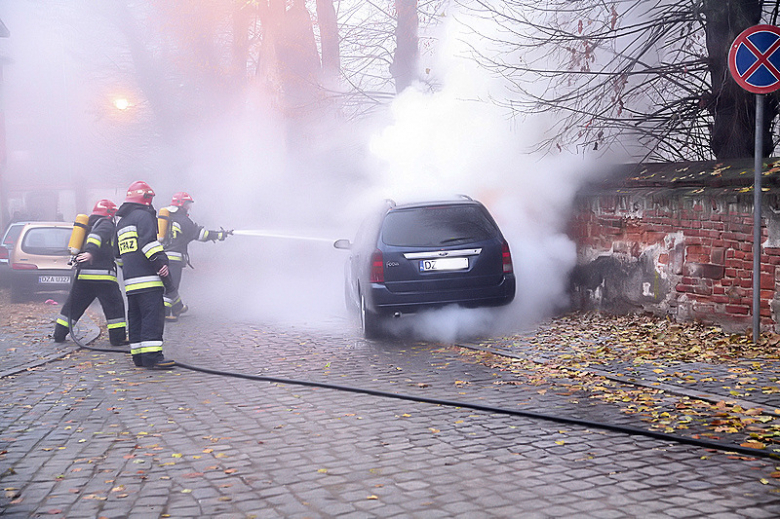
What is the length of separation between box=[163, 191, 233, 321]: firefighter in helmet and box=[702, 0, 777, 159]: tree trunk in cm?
794

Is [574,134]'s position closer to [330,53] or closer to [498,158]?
[498,158]

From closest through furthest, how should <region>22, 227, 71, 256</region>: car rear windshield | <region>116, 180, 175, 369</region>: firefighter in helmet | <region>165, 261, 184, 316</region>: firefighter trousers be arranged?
<region>116, 180, 175, 369</region>: firefighter in helmet, <region>165, 261, 184, 316</region>: firefighter trousers, <region>22, 227, 71, 256</region>: car rear windshield

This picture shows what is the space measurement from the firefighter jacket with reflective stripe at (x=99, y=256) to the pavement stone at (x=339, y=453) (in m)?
2.05

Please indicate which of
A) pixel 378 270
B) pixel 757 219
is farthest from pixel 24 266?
A: pixel 757 219

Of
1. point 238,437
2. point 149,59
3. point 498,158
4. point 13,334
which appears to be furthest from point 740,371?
point 149,59

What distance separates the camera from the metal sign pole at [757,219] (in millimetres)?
8352

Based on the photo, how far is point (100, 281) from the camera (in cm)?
1058

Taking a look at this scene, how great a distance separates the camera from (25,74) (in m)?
53.7

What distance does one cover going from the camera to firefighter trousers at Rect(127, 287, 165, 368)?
29.5 ft

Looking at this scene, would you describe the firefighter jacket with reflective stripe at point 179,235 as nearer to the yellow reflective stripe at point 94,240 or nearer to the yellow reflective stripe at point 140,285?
the yellow reflective stripe at point 94,240

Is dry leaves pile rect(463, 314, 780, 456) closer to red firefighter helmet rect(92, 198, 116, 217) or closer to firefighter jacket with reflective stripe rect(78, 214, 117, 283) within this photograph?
firefighter jacket with reflective stripe rect(78, 214, 117, 283)

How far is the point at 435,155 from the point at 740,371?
758cm

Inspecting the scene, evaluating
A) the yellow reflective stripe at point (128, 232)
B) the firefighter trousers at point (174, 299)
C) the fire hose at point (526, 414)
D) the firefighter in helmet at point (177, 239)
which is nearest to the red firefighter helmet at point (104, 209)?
the yellow reflective stripe at point (128, 232)

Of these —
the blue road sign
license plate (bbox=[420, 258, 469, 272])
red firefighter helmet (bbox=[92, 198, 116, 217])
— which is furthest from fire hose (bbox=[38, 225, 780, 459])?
the blue road sign
